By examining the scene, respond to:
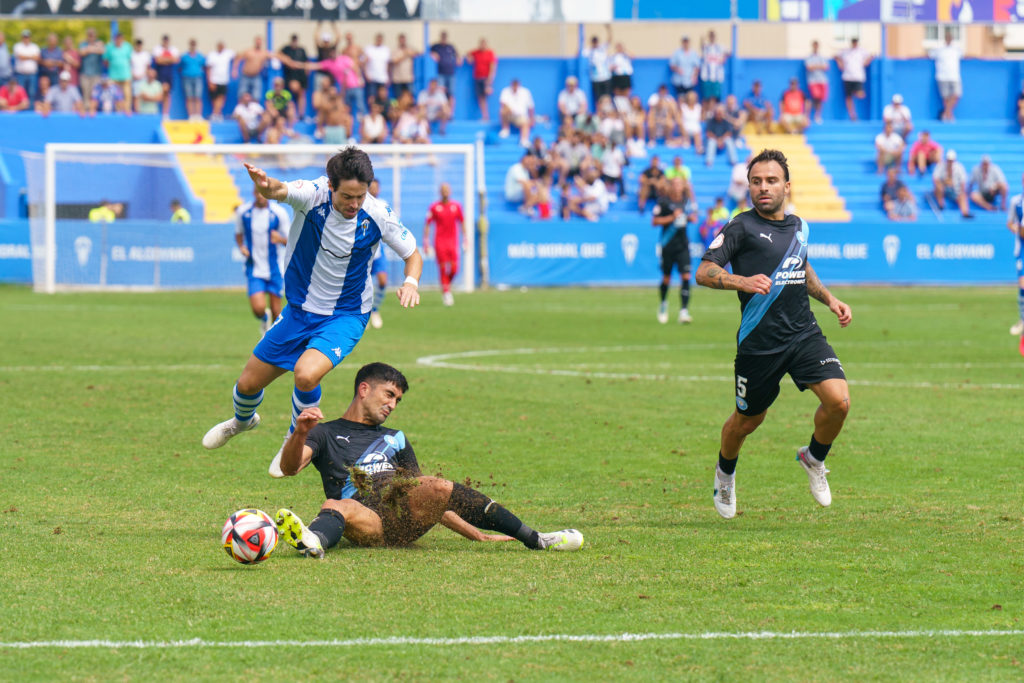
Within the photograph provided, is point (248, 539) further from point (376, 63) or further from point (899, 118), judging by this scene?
point (899, 118)

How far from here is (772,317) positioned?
8227 millimetres

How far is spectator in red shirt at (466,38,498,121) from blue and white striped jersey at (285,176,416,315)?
32.4 meters

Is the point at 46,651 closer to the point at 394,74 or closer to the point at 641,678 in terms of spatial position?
the point at 641,678

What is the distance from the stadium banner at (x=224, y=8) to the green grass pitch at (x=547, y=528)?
20.6m

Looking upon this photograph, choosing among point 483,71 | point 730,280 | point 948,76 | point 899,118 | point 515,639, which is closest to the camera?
point 515,639

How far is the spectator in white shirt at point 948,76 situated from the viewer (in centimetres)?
4344

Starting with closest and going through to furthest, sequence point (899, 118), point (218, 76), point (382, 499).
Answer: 1. point (382, 499)
2. point (218, 76)
3. point (899, 118)

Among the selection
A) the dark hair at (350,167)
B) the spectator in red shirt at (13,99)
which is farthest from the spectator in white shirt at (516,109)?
the dark hair at (350,167)

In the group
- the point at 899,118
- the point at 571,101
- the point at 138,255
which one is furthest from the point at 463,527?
the point at 899,118

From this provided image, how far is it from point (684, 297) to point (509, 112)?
57.5ft

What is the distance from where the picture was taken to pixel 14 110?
124 feet

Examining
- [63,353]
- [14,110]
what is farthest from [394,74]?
[63,353]

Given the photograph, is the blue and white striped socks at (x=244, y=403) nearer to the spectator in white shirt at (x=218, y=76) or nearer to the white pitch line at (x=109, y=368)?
the white pitch line at (x=109, y=368)

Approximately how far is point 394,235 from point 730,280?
229 centimetres
